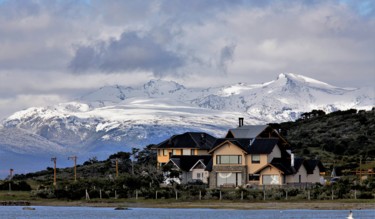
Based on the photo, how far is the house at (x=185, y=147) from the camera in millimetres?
132375

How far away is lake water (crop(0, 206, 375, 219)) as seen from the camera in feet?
267

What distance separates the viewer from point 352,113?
627 feet

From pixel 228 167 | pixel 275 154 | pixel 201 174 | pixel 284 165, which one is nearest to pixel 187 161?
pixel 201 174

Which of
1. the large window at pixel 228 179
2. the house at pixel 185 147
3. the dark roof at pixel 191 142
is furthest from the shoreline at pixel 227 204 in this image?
the dark roof at pixel 191 142

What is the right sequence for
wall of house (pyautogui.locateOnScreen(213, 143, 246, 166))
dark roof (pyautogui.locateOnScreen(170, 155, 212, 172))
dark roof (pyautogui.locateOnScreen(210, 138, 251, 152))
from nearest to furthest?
1. wall of house (pyautogui.locateOnScreen(213, 143, 246, 166))
2. dark roof (pyautogui.locateOnScreen(210, 138, 251, 152))
3. dark roof (pyautogui.locateOnScreen(170, 155, 212, 172))

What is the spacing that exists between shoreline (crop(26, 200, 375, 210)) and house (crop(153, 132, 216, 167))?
35.1m

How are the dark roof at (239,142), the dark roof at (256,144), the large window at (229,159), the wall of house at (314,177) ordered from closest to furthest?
→ the dark roof at (256,144) → the wall of house at (314,177) → the dark roof at (239,142) → the large window at (229,159)

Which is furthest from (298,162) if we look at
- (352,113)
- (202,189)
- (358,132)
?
(352,113)

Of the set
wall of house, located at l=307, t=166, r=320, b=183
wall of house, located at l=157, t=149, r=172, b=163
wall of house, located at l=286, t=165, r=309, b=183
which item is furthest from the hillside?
wall of house, located at l=157, t=149, r=172, b=163

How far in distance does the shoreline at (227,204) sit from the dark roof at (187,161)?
68.1ft

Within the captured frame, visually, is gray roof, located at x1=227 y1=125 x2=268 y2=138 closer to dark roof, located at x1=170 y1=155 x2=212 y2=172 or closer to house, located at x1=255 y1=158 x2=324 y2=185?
dark roof, located at x1=170 y1=155 x2=212 y2=172

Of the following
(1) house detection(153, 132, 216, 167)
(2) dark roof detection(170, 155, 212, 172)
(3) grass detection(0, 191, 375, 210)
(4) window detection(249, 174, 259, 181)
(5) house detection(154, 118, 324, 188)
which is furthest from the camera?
(1) house detection(153, 132, 216, 167)

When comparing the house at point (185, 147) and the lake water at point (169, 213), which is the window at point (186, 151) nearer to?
the house at point (185, 147)

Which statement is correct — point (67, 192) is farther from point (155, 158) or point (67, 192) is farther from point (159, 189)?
point (155, 158)
